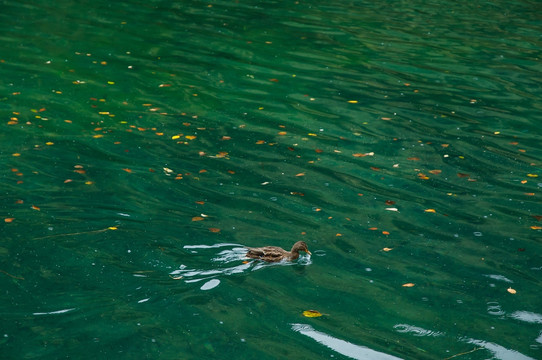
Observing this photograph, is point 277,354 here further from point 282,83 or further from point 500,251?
point 282,83

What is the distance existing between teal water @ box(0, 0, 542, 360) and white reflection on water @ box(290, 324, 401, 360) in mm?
20

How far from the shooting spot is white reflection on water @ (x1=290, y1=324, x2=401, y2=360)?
6836mm

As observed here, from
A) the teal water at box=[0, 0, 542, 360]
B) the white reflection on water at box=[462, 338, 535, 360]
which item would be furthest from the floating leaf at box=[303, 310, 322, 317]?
the white reflection on water at box=[462, 338, 535, 360]

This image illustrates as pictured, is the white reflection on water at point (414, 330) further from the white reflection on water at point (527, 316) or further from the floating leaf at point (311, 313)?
the white reflection on water at point (527, 316)

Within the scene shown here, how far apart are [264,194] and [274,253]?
6.88 feet

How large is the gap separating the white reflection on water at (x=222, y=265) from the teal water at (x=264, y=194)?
2cm

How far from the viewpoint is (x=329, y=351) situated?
22.7 feet

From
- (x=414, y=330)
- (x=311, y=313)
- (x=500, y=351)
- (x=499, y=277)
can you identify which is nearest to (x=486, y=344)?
(x=500, y=351)

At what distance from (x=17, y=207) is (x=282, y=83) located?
7.30 metres

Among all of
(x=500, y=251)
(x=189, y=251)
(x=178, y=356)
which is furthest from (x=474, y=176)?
(x=178, y=356)

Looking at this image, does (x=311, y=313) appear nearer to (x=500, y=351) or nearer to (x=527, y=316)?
(x=500, y=351)

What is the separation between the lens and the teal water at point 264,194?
7242 millimetres

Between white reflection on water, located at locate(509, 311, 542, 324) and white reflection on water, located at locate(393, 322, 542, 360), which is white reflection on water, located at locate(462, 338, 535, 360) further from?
white reflection on water, located at locate(509, 311, 542, 324)

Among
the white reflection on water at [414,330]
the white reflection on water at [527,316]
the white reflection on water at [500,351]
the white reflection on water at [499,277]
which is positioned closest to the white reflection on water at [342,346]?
the white reflection on water at [414,330]
